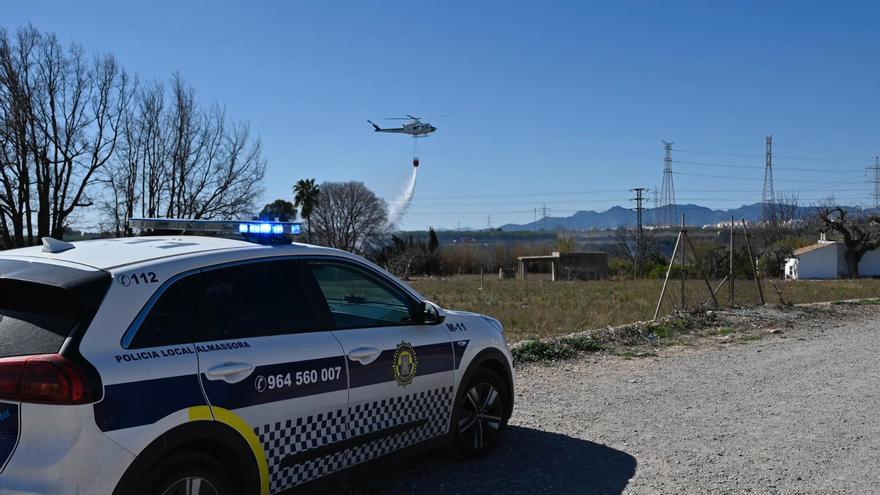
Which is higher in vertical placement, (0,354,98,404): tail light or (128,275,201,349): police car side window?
(128,275,201,349): police car side window

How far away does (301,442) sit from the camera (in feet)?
13.6

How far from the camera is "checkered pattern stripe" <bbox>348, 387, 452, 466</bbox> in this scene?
458 cm

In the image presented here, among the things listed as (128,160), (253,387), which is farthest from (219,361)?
(128,160)

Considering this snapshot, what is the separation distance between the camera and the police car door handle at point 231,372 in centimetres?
371

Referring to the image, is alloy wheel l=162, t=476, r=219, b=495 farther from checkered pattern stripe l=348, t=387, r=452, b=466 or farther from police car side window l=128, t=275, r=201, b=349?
checkered pattern stripe l=348, t=387, r=452, b=466

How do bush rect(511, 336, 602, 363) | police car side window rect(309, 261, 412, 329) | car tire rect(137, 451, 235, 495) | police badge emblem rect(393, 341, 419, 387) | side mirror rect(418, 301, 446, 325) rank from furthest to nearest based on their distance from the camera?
bush rect(511, 336, 602, 363) < side mirror rect(418, 301, 446, 325) < police badge emblem rect(393, 341, 419, 387) < police car side window rect(309, 261, 412, 329) < car tire rect(137, 451, 235, 495)

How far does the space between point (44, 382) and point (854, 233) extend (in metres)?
70.8

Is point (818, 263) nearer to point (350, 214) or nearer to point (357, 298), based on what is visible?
point (350, 214)

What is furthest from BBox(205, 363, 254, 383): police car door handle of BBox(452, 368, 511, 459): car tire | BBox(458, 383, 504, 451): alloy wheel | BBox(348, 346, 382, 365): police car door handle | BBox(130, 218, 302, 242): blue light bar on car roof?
BBox(458, 383, 504, 451): alloy wheel

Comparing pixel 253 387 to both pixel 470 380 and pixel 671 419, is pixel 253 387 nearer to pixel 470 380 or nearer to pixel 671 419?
pixel 470 380

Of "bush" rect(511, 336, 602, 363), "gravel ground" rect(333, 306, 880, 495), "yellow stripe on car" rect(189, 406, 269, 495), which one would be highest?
"yellow stripe on car" rect(189, 406, 269, 495)

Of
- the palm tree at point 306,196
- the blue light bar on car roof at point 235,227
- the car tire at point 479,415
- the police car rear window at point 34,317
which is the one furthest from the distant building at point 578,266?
the police car rear window at point 34,317

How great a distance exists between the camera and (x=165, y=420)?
11.3ft

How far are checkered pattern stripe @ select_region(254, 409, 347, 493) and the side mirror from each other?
1.13 meters
